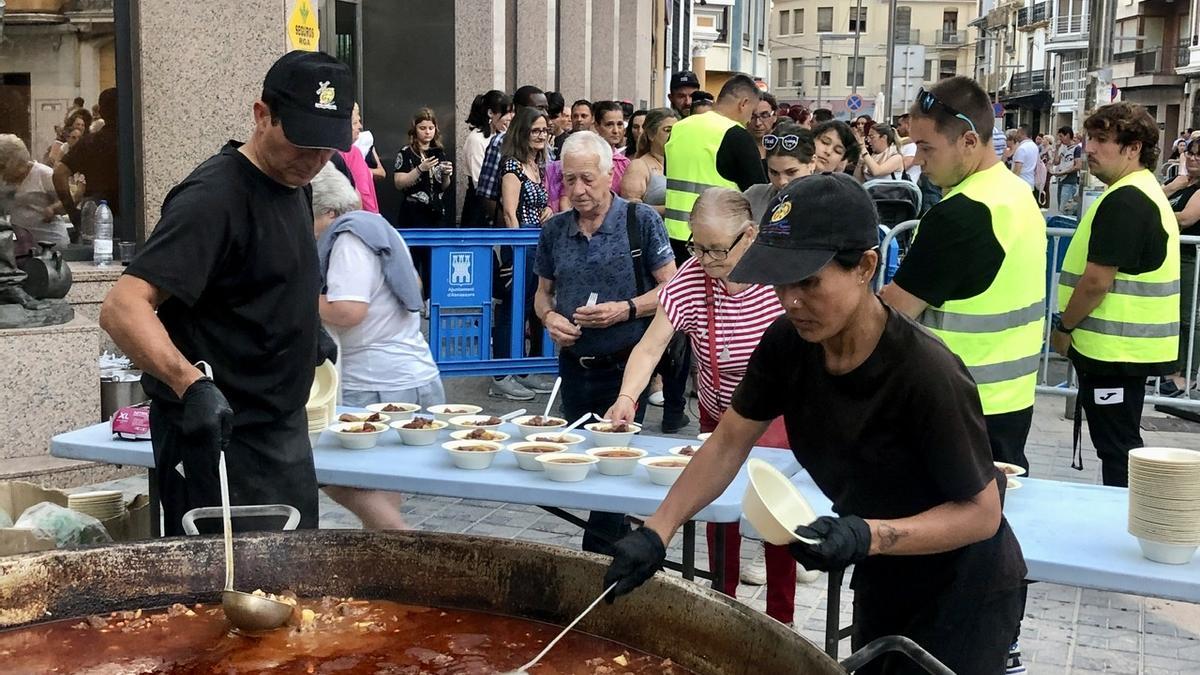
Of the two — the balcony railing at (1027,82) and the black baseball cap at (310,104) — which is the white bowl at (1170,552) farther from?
the balcony railing at (1027,82)

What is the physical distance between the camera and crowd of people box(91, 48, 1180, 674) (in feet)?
8.89

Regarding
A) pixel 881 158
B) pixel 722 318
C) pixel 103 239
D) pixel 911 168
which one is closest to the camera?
pixel 722 318

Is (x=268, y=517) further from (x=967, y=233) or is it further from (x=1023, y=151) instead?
(x=1023, y=151)

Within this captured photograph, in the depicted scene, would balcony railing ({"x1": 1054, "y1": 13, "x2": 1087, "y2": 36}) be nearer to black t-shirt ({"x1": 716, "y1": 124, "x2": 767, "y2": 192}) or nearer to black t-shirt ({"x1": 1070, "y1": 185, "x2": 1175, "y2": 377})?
black t-shirt ({"x1": 716, "y1": 124, "x2": 767, "y2": 192})

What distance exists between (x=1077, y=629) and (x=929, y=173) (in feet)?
7.31

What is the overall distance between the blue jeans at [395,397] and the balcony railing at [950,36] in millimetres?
118980

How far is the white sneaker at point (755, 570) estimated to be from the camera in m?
5.97

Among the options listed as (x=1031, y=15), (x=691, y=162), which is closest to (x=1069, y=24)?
(x=1031, y=15)

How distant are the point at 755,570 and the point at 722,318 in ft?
5.28

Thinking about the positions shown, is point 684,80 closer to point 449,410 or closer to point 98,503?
point 449,410

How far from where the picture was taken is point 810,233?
2592 mm

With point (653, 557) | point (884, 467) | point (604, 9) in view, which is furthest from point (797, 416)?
point (604, 9)

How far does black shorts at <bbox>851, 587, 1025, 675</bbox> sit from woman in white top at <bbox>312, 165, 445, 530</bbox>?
2.40 m

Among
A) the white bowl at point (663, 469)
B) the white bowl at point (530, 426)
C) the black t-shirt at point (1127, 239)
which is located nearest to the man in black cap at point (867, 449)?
the white bowl at point (663, 469)
